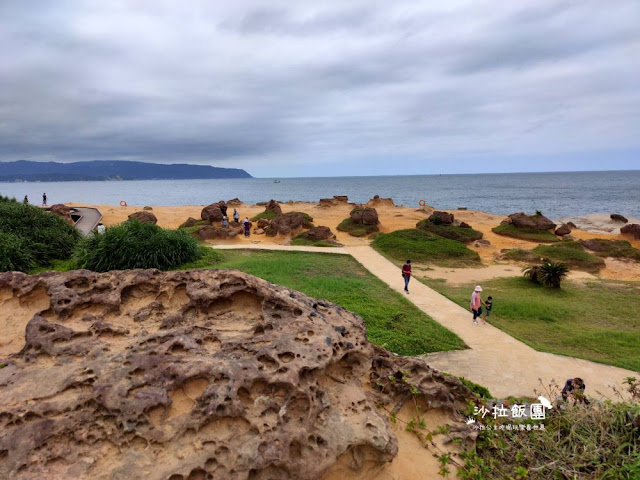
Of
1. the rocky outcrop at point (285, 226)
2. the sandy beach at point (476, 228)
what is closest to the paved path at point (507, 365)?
the sandy beach at point (476, 228)

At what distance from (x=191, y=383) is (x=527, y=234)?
30.5 metres

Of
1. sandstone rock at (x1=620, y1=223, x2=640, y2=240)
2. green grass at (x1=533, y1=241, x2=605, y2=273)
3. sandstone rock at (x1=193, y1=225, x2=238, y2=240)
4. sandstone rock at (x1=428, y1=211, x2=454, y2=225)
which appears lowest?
green grass at (x1=533, y1=241, x2=605, y2=273)

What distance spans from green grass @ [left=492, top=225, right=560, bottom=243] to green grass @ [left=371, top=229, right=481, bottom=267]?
1010cm

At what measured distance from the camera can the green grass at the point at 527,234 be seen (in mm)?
28484

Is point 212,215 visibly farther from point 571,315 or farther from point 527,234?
point 571,315

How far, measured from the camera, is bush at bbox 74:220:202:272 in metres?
14.2

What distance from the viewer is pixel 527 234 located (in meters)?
29.4

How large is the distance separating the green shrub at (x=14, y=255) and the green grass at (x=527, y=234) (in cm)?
2959

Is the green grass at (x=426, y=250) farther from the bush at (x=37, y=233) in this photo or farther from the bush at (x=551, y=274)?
the bush at (x=37, y=233)

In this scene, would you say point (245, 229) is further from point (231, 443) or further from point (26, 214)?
point (231, 443)

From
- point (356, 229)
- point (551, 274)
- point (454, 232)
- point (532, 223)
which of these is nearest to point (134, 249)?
point (551, 274)

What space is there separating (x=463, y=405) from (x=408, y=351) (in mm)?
3791

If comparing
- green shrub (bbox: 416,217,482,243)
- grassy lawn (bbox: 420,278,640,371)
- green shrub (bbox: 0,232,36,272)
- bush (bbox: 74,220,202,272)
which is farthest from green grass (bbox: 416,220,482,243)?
green shrub (bbox: 0,232,36,272)

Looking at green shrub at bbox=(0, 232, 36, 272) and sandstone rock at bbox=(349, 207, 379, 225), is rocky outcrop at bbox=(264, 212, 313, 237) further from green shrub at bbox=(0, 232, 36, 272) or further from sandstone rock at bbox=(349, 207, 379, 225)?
green shrub at bbox=(0, 232, 36, 272)
